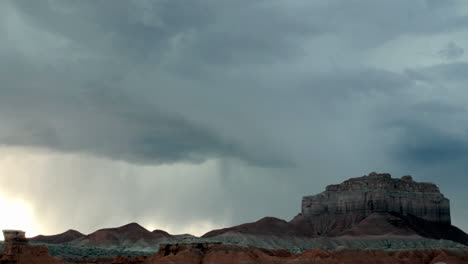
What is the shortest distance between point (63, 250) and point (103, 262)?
37177 millimetres

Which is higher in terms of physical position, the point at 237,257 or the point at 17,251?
the point at 237,257

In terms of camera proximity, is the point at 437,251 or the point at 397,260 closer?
the point at 397,260

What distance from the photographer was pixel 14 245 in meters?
93.4

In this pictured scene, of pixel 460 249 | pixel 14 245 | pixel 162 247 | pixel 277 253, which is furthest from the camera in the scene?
pixel 460 249

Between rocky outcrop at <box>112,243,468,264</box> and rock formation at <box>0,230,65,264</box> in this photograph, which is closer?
rock formation at <box>0,230,65,264</box>

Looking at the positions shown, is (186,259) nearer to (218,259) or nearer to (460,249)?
(218,259)

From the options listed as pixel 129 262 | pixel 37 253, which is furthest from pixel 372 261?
pixel 37 253

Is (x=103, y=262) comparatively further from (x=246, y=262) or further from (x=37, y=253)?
(x=37, y=253)

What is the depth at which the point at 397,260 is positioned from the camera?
15400cm

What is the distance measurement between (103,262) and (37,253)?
5987 cm

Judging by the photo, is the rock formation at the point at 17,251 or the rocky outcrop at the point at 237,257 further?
the rocky outcrop at the point at 237,257

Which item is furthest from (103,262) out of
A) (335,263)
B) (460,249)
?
(460,249)

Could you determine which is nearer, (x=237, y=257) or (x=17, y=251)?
(x=17, y=251)

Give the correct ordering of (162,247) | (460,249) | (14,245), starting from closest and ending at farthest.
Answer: (14,245) < (162,247) < (460,249)
